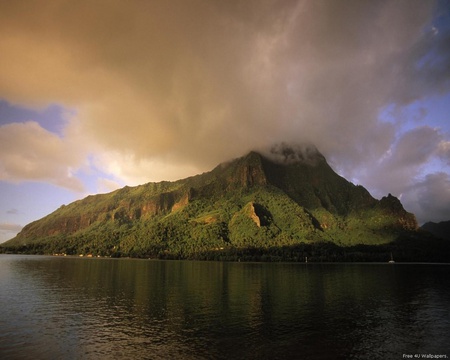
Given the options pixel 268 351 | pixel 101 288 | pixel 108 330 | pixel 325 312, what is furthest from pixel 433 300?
pixel 101 288

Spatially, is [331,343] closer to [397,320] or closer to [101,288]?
[397,320]

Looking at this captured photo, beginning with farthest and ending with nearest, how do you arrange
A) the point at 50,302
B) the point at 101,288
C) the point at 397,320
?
the point at 101,288, the point at 50,302, the point at 397,320

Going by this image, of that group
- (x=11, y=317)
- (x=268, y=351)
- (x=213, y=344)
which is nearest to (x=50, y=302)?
(x=11, y=317)

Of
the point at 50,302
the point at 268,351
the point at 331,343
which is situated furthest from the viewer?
the point at 50,302

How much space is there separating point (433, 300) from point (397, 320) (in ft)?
112

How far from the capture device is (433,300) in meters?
88.2

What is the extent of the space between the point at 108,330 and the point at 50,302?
105ft

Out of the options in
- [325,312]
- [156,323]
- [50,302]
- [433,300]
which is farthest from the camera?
[433,300]

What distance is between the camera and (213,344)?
4622cm

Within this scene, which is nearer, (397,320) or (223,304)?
(397,320)

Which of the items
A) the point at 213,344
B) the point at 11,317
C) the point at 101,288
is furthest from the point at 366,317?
the point at 101,288

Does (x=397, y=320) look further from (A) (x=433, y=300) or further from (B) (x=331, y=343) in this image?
(A) (x=433, y=300)

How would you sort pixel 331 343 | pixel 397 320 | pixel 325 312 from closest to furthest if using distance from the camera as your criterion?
pixel 331 343, pixel 397 320, pixel 325 312

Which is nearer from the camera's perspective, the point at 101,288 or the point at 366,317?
the point at 366,317
